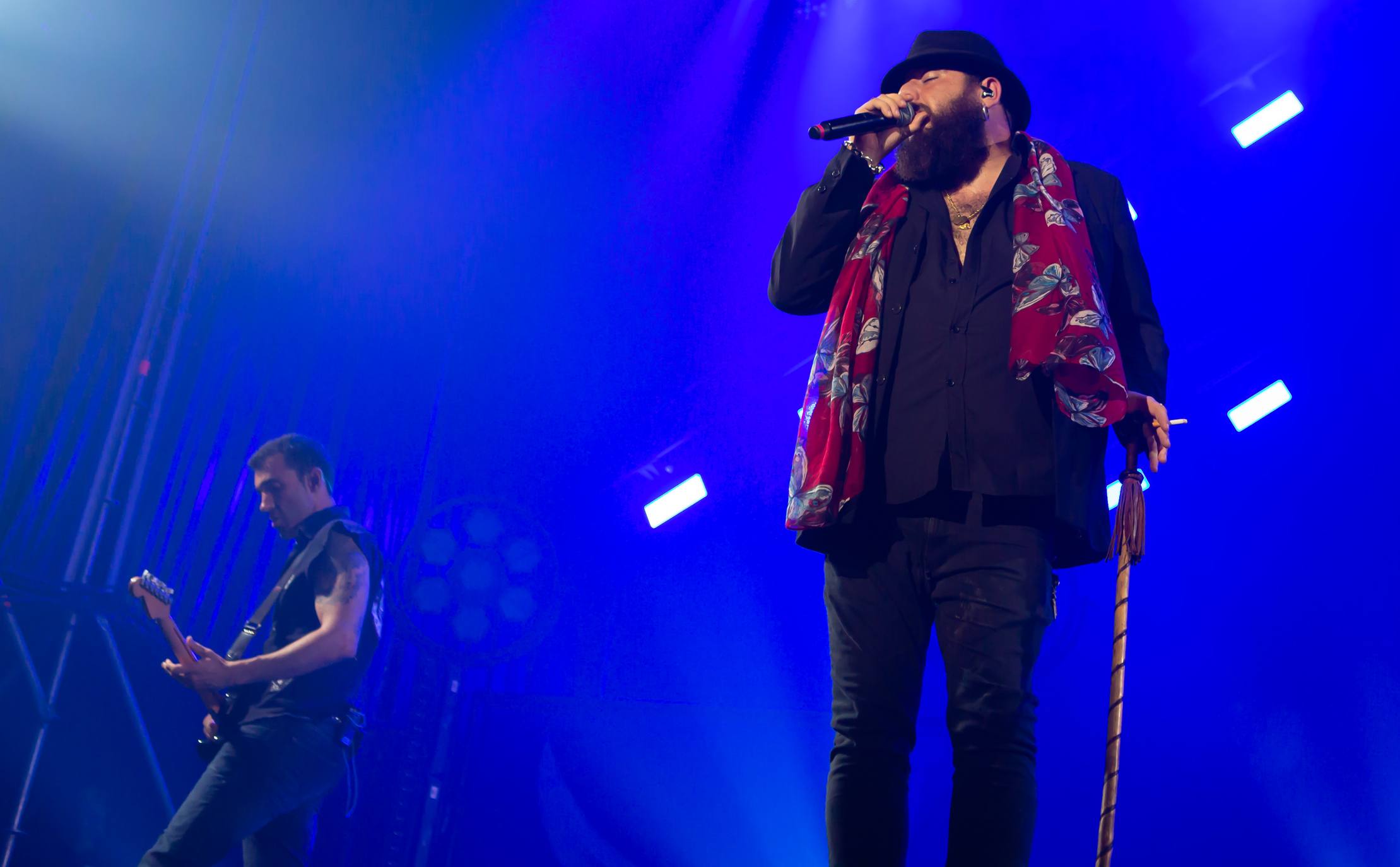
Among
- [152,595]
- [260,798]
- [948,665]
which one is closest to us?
[948,665]

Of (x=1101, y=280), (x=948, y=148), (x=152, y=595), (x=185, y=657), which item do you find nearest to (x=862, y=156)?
(x=948, y=148)

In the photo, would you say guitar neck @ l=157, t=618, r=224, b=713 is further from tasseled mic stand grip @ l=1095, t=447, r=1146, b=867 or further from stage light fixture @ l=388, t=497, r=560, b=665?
tasseled mic stand grip @ l=1095, t=447, r=1146, b=867

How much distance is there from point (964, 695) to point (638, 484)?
3.98m

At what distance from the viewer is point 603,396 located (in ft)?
18.1

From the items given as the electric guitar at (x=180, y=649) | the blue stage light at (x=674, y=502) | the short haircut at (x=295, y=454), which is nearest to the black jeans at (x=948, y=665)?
the electric guitar at (x=180, y=649)

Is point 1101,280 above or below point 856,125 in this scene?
below

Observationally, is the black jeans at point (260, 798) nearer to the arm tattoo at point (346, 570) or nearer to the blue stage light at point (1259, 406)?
the arm tattoo at point (346, 570)

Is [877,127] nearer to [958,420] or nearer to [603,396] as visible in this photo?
[958,420]

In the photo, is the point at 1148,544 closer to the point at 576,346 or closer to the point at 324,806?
the point at 576,346

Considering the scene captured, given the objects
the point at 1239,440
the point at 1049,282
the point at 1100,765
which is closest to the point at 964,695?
the point at 1049,282

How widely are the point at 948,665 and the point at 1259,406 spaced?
4.38 metres

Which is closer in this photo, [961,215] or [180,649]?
[961,215]

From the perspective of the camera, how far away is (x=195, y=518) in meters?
4.20

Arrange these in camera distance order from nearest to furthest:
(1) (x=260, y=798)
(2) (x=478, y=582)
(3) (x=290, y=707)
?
(1) (x=260, y=798), (3) (x=290, y=707), (2) (x=478, y=582)
